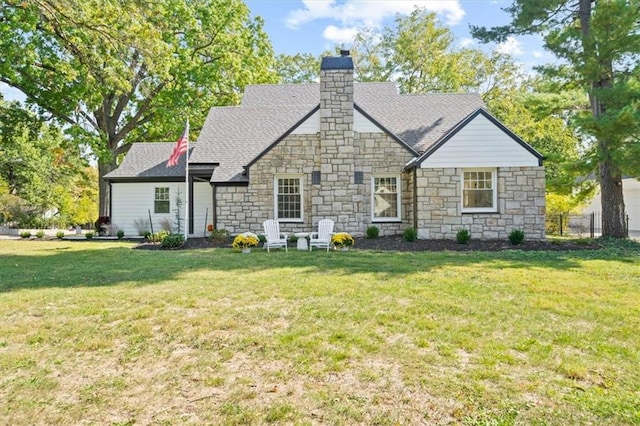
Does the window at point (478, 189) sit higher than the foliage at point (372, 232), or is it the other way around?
the window at point (478, 189)

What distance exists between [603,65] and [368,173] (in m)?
7.71

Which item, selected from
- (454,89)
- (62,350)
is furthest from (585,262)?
(454,89)

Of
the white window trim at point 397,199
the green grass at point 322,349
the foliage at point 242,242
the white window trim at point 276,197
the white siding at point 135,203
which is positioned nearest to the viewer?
the green grass at point 322,349

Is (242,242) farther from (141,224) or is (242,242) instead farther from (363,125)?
(141,224)

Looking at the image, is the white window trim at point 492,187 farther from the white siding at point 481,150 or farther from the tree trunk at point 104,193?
the tree trunk at point 104,193

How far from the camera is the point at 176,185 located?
17719 millimetres

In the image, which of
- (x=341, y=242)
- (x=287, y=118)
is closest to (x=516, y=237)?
(x=341, y=242)

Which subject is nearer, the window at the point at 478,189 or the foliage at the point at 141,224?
the window at the point at 478,189

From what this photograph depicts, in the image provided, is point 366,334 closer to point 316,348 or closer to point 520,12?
point 316,348

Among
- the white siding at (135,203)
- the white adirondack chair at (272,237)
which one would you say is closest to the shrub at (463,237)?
Answer: the white adirondack chair at (272,237)

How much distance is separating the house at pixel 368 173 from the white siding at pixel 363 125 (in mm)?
34

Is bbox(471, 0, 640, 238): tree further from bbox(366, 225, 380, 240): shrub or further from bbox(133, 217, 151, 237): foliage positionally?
bbox(133, 217, 151, 237): foliage

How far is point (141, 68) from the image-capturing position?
1986 centimetres

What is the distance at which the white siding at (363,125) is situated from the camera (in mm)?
13945
